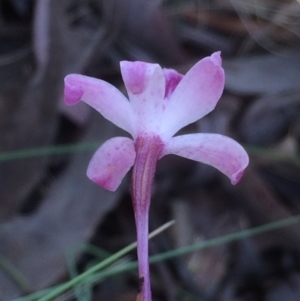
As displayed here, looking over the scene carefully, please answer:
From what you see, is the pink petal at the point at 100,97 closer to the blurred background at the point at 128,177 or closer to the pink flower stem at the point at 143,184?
the pink flower stem at the point at 143,184

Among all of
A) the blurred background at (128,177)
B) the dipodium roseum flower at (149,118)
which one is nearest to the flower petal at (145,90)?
the dipodium roseum flower at (149,118)

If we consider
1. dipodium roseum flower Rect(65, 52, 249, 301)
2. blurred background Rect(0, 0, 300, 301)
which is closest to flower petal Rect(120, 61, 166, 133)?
dipodium roseum flower Rect(65, 52, 249, 301)

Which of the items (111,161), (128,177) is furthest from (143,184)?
(128,177)

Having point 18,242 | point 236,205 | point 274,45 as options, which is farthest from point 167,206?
point 274,45

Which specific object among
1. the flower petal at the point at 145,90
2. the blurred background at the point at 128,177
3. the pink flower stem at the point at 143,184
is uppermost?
the flower petal at the point at 145,90

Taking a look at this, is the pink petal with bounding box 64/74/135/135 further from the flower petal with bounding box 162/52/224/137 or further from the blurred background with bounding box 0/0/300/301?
the blurred background with bounding box 0/0/300/301

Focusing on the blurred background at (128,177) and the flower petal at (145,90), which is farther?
the blurred background at (128,177)

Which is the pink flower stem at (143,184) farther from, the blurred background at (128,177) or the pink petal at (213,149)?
the blurred background at (128,177)

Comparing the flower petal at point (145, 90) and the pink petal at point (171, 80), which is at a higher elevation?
the flower petal at point (145, 90)
